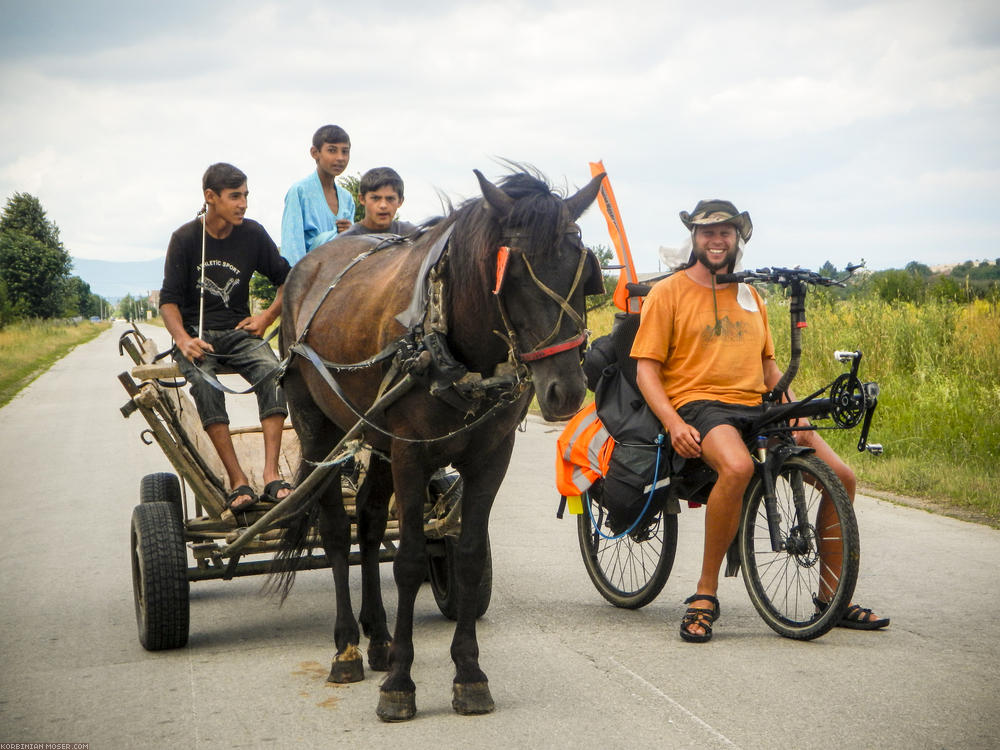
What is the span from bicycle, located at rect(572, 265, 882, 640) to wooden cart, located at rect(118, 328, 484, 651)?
34.5 inches

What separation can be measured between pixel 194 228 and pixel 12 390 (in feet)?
62.4

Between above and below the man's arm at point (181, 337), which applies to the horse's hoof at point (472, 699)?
below

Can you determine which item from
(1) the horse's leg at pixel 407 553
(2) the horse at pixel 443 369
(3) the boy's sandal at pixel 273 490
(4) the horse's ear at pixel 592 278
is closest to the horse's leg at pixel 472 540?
(2) the horse at pixel 443 369

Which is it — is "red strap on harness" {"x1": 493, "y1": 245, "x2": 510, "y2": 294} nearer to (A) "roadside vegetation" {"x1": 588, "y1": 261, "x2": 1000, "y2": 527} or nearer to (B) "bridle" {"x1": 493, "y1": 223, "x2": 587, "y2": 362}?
(B) "bridle" {"x1": 493, "y1": 223, "x2": 587, "y2": 362}

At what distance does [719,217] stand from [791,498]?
140 centimetres

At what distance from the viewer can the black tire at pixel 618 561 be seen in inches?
204

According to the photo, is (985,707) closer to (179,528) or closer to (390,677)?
(390,677)

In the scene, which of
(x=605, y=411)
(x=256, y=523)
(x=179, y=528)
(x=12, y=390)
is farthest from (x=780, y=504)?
(x=12, y=390)

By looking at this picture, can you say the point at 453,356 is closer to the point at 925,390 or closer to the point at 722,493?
the point at 722,493

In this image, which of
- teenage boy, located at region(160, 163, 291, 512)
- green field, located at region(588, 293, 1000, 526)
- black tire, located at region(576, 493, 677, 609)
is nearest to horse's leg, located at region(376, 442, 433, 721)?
black tire, located at region(576, 493, 677, 609)

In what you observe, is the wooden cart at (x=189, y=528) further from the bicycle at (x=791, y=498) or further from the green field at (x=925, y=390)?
the green field at (x=925, y=390)

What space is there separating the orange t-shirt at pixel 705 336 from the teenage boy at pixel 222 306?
207 cm

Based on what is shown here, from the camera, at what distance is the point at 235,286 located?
5.74 m

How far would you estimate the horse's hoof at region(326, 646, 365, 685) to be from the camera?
4.27m
